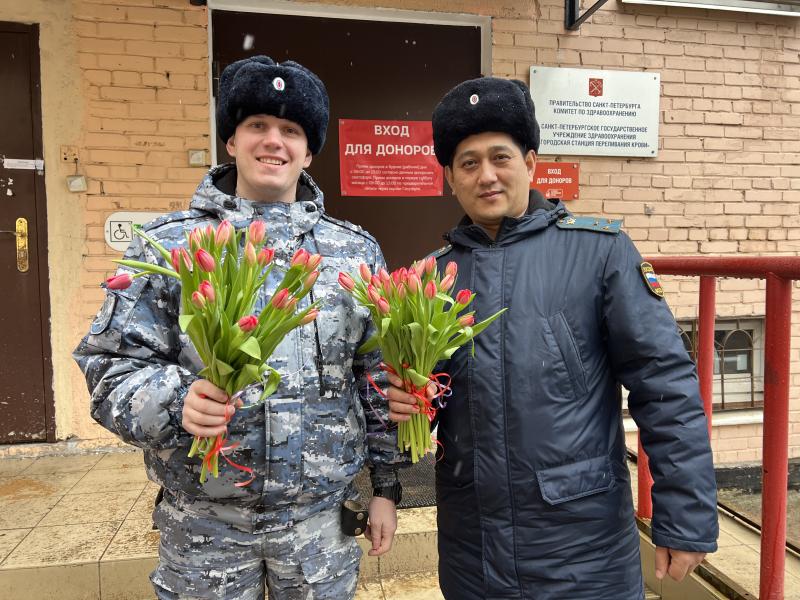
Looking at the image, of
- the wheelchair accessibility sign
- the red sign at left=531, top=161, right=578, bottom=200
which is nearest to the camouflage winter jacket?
the wheelchair accessibility sign

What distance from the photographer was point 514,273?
4.89 ft

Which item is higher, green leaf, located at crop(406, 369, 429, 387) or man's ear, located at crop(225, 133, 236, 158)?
man's ear, located at crop(225, 133, 236, 158)

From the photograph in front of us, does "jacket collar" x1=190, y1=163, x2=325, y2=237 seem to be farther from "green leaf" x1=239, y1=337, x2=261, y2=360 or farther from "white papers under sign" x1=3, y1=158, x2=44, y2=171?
"white papers under sign" x1=3, y1=158, x2=44, y2=171

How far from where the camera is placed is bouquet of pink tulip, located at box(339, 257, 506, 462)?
126cm

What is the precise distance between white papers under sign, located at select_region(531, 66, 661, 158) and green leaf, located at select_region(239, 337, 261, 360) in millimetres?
3479

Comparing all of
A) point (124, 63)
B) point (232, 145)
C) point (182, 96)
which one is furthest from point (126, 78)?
point (232, 145)

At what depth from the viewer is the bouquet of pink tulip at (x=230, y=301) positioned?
1.06m

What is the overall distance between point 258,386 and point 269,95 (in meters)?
0.76

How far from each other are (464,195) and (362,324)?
0.46 m

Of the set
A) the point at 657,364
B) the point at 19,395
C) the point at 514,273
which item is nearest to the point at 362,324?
the point at 514,273

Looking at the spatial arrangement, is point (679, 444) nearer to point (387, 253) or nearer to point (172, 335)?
point (172, 335)

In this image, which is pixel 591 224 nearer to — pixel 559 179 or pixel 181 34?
pixel 559 179

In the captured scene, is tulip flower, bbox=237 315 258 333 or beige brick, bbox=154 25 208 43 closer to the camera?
tulip flower, bbox=237 315 258 333

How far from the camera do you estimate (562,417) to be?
1.42 meters
